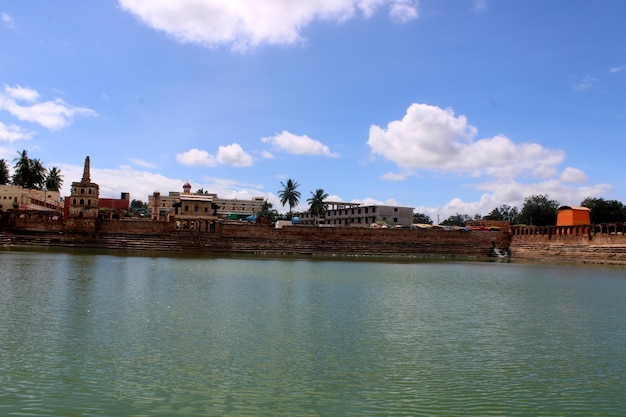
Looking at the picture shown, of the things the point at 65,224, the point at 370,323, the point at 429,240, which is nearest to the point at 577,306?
the point at 370,323

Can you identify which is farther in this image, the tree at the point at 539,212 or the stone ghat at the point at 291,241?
the tree at the point at 539,212

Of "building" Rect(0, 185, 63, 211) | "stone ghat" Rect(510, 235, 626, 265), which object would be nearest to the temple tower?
"building" Rect(0, 185, 63, 211)

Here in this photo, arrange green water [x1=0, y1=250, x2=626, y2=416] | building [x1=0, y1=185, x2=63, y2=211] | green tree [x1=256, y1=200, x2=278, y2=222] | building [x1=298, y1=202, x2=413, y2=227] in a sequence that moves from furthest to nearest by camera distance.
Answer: green tree [x1=256, y1=200, x2=278, y2=222], building [x1=298, y1=202, x2=413, y2=227], building [x1=0, y1=185, x2=63, y2=211], green water [x1=0, y1=250, x2=626, y2=416]

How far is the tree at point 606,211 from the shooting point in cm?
7756

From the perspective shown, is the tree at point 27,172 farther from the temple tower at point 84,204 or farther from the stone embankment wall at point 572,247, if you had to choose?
the stone embankment wall at point 572,247

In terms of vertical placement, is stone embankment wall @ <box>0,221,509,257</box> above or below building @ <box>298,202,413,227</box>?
below

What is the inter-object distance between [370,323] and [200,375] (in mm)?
6456

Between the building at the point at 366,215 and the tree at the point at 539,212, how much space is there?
2370cm

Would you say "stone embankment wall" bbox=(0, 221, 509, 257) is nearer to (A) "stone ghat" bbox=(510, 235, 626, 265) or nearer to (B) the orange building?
(A) "stone ghat" bbox=(510, 235, 626, 265)

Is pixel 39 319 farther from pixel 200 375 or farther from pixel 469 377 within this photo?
pixel 469 377

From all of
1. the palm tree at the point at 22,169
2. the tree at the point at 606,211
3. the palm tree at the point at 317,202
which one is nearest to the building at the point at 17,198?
the palm tree at the point at 22,169

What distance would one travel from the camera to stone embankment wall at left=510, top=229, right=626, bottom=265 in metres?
47.4

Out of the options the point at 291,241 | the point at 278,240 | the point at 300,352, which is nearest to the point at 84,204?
the point at 278,240

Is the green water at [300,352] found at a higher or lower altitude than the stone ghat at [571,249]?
lower
